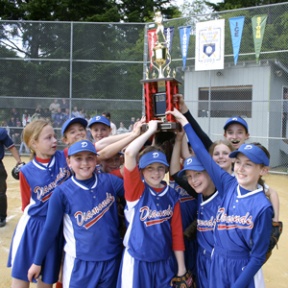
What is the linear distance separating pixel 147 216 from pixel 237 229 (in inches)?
23.1

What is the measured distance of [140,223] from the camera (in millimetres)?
2432

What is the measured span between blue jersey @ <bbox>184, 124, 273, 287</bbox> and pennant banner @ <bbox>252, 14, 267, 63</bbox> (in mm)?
9308

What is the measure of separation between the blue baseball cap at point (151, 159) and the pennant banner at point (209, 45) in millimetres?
9375

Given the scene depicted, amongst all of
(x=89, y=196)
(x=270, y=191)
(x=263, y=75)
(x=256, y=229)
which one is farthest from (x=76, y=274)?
(x=263, y=75)

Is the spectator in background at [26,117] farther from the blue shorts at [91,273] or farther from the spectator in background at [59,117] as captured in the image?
the blue shorts at [91,273]

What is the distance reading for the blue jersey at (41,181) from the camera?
9.32 ft

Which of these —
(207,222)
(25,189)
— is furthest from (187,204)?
(25,189)

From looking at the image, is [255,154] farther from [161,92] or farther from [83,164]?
[83,164]

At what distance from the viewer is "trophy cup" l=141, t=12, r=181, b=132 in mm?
2771

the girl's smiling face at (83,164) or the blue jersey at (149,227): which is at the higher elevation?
the girl's smiling face at (83,164)

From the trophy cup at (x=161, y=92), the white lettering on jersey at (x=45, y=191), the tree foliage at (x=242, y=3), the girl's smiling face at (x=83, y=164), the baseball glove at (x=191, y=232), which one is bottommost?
the baseball glove at (x=191, y=232)

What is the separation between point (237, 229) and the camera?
226 cm

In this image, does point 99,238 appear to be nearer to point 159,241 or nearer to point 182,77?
point 159,241

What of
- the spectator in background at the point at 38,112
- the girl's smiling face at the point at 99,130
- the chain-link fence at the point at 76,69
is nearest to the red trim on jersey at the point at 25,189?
the girl's smiling face at the point at 99,130
